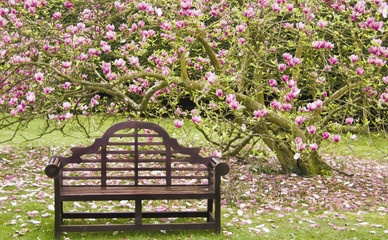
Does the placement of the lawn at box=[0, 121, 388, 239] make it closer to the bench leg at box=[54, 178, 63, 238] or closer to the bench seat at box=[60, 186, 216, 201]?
the bench leg at box=[54, 178, 63, 238]

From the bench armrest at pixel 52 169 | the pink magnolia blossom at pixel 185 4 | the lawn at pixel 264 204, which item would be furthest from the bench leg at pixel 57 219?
the pink magnolia blossom at pixel 185 4

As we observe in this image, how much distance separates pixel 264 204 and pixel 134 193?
7.01ft

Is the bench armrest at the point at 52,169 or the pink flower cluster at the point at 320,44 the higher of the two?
the pink flower cluster at the point at 320,44

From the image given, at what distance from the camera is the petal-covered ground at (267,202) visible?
452 cm

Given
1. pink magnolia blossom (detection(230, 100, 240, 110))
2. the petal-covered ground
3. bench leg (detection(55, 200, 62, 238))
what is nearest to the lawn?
the petal-covered ground

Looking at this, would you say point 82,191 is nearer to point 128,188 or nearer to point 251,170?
point 128,188

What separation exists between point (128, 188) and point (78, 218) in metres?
0.61

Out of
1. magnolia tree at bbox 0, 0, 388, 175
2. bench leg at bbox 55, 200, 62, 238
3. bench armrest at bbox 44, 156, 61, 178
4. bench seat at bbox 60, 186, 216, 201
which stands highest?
magnolia tree at bbox 0, 0, 388, 175

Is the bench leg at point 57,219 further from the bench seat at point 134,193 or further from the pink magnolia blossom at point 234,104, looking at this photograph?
the pink magnolia blossom at point 234,104

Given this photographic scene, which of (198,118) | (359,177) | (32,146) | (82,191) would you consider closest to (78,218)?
(82,191)

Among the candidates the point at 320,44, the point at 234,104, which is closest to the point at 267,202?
the point at 234,104

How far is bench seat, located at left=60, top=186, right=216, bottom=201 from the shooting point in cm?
391

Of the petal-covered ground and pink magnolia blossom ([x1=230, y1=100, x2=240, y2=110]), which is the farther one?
the petal-covered ground

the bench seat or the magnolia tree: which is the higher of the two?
the magnolia tree
